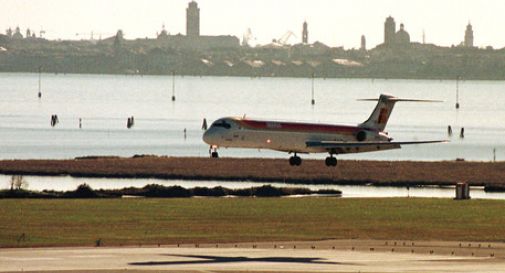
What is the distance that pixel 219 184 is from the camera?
4850 inches

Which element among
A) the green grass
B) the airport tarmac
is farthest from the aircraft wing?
the airport tarmac

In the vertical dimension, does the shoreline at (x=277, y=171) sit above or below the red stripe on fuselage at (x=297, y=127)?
below

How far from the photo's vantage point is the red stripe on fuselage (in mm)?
105925

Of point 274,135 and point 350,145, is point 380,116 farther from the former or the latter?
point 274,135

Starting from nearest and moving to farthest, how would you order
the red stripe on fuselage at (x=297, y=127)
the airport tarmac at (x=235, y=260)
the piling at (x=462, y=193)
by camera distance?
the airport tarmac at (x=235, y=260) < the piling at (x=462, y=193) < the red stripe on fuselage at (x=297, y=127)

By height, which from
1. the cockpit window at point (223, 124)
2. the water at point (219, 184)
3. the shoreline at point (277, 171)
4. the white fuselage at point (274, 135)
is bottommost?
the water at point (219, 184)

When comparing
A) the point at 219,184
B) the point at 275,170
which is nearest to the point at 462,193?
the point at 219,184

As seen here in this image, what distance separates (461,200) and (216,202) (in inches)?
556

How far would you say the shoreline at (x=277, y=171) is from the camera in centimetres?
12512

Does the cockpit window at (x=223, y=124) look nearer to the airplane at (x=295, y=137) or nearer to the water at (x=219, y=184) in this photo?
the airplane at (x=295, y=137)

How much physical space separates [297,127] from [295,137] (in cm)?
63

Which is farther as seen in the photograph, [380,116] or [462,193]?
[380,116]

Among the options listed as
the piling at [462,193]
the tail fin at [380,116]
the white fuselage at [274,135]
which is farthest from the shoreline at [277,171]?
the piling at [462,193]

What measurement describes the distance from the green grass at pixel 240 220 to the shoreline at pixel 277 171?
2659 centimetres
